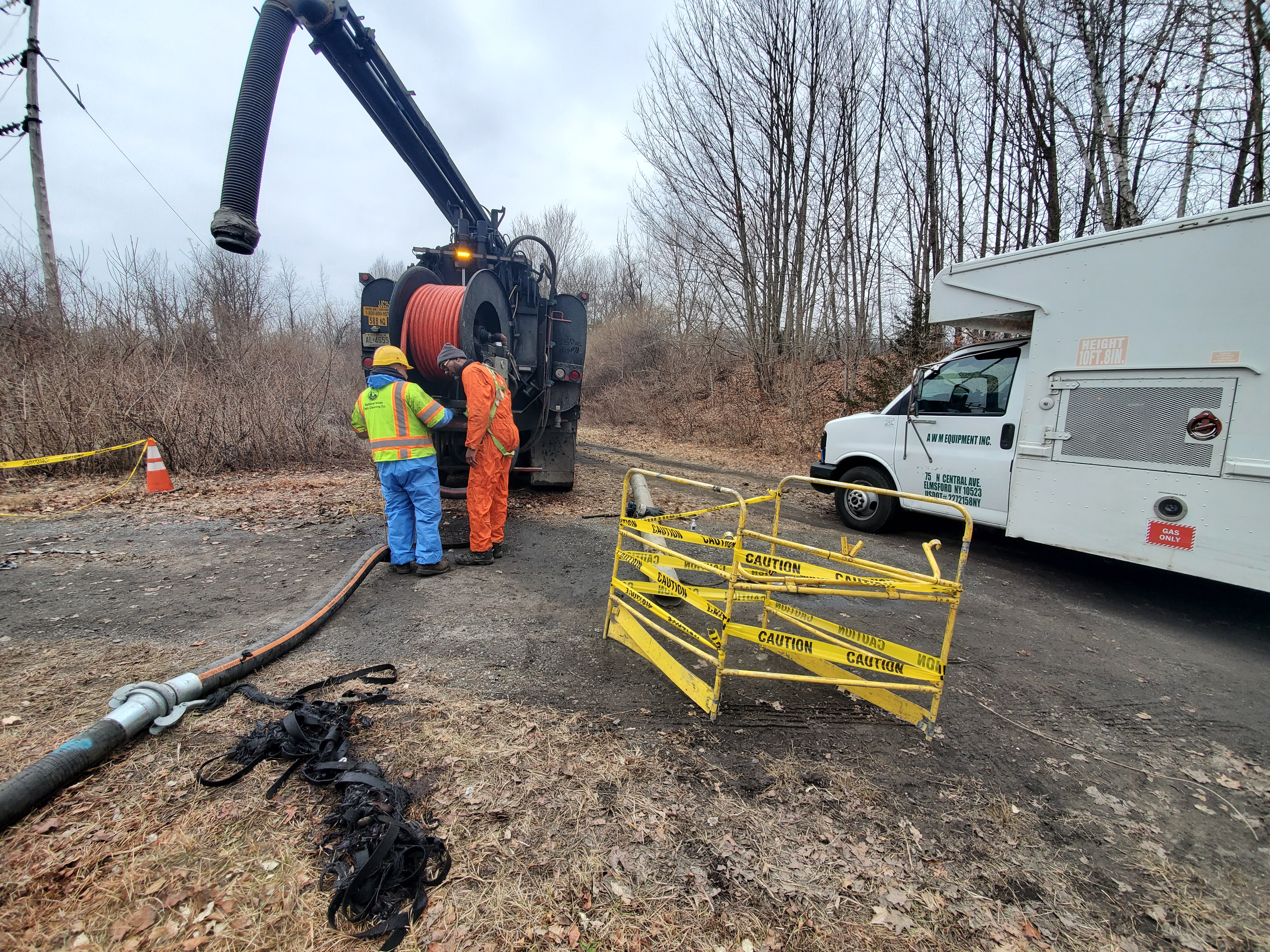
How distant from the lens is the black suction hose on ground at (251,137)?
3.54 metres

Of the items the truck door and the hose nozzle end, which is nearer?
the hose nozzle end

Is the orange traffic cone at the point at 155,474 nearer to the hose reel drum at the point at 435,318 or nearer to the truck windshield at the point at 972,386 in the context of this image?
the hose reel drum at the point at 435,318

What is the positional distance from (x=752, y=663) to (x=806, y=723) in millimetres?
658

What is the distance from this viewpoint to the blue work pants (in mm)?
4812

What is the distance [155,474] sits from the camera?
306 inches

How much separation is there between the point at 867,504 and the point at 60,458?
33.7ft

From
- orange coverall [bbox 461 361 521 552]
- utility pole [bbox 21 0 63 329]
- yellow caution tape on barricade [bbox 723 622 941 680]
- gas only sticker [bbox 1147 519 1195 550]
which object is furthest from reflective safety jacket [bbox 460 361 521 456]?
utility pole [bbox 21 0 63 329]

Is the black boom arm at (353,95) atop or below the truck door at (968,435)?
atop

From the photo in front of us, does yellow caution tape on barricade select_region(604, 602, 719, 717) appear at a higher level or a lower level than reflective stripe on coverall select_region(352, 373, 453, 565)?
lower

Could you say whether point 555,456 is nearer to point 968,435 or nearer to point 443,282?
point 443,282

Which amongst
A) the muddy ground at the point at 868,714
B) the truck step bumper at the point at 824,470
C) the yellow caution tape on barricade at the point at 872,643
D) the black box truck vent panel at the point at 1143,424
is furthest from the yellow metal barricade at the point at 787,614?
the truck step bumper at the point at 824,470

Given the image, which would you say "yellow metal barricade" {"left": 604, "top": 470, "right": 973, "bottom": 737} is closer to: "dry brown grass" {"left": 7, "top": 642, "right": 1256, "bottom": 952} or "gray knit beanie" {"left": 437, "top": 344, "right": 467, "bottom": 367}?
"dry brown grass" {"left": 7, "top": 642, "right": 1256, "bottom": 952}

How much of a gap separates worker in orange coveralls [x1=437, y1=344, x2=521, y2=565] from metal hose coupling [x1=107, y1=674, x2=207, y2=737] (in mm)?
2542

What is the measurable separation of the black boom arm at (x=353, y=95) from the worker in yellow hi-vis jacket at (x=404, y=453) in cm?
139
